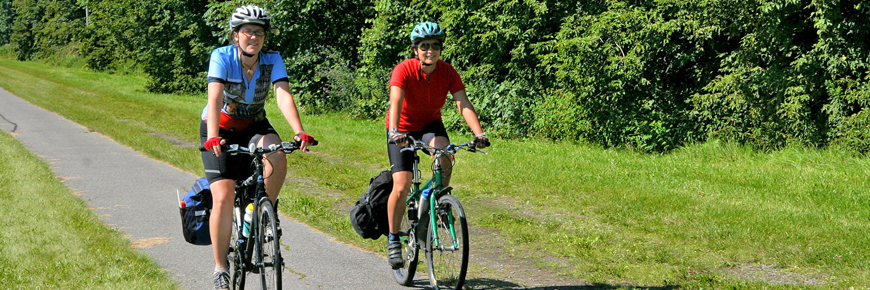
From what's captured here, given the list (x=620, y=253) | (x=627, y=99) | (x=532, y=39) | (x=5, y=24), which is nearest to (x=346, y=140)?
(x=532, y=39)

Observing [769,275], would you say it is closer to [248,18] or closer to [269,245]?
[269,245]

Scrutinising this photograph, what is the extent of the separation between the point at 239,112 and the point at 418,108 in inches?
50.1

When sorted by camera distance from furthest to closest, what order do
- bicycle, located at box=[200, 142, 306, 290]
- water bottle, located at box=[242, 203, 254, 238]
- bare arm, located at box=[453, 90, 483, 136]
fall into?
bare arm, located at box=[453, 90, 483, 136] < water bottle, located at box=[242, 203, 254, 238] < bicycle, located at box=[200, 142, 306, 290]

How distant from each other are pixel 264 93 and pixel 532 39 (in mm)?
11222

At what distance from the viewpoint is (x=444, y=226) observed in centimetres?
512

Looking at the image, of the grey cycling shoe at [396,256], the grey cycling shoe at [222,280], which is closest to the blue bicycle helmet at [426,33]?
the grey cycling shoe at [396,256]

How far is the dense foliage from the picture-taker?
35.8 feet

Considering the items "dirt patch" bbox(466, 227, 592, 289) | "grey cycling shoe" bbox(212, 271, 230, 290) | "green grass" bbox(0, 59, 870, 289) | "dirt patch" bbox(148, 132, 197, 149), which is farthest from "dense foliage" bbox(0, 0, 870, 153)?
"grey cycling shoe" bbox(212, 271, 230, 290)

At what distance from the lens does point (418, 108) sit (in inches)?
213

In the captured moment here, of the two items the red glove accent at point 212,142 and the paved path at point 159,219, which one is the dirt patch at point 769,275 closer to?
the paved path at point 159,219

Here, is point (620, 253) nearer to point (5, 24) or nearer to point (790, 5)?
point (790, 5)

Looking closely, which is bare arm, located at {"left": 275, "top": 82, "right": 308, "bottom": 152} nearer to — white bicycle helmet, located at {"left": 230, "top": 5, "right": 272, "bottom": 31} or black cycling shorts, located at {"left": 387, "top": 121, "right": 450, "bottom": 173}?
white bicycle helmet, located at {"left": 230, "top": 5, "right": 272, "bottom": 31}

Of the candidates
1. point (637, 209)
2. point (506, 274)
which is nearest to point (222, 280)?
point (506, 274)

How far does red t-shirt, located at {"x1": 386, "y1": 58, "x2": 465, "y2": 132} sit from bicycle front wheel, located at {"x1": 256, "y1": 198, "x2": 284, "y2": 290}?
1.31 meters
